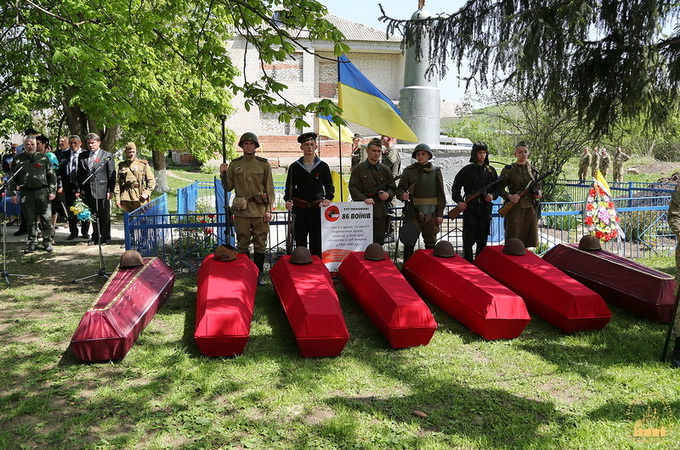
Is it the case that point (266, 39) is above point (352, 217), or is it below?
above

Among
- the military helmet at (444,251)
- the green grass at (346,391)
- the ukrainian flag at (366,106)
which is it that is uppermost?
the ukrainian flag at (366,106)

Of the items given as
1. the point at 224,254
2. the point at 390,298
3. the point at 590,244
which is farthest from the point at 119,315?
the point at 590,244

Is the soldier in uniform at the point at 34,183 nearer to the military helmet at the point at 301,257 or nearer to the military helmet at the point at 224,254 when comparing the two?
the military helmet at the point at 224,254

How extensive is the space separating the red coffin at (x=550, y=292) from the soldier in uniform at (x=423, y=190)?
1084 mm

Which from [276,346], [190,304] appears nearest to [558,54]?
[276,346]

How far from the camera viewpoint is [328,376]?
475cm

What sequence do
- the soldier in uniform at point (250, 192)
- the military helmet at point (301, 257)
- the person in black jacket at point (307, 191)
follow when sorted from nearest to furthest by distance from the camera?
the military helmet at point (301, 257), the soldier in uniform at point (250, 192), the person in black jacket at point (307, 191)

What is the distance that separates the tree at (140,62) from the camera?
614cm

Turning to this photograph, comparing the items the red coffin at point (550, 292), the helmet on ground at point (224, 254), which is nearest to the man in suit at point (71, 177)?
the helmet on ground at point (224, 254)

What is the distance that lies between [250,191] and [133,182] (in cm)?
375

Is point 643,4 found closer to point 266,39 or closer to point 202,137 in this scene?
point 266,39

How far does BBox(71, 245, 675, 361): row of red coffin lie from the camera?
4988 millimetres

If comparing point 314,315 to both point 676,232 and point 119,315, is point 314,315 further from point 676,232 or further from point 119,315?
point 676,232

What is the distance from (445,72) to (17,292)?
6734 millimetres
